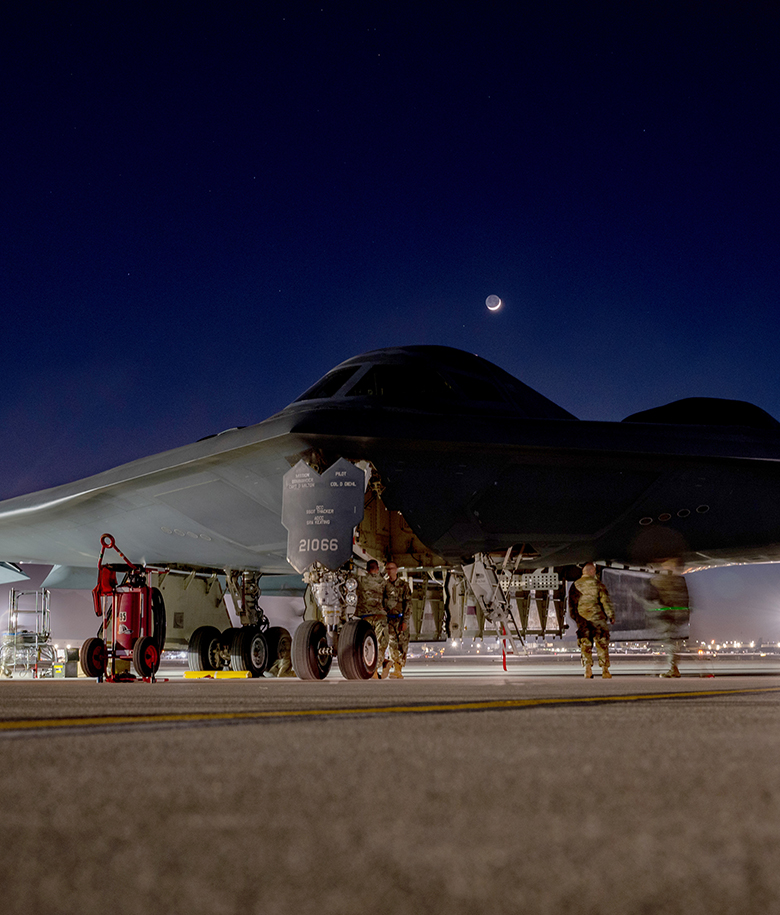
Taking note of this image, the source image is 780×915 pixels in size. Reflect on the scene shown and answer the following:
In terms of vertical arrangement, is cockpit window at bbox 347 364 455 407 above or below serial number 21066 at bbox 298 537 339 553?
above

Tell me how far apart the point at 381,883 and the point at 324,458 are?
9.97 m

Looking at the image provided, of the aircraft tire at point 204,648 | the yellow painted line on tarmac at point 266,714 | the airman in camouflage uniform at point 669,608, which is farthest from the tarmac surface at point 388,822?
the aircraft tire at point 204,648

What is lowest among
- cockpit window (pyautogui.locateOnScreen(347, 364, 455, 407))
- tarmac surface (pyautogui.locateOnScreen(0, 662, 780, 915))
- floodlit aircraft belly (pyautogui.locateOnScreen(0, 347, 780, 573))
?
tarmac surface (pyautogui.locateOnScreen(0, 662, 780, 915))

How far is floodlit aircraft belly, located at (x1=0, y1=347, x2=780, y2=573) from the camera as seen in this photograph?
36.5ft

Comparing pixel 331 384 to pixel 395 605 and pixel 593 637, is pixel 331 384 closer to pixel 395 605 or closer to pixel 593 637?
pixel 395 605

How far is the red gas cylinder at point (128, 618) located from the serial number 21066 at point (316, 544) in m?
2.61

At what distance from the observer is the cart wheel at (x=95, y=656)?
11352 millimetres

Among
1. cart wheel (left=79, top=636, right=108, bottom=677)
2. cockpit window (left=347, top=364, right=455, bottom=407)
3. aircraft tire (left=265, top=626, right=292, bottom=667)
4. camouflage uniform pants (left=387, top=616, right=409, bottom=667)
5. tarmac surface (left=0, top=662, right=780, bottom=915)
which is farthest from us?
aircraft tire (left=265, top=626, right=292, bottom=667)

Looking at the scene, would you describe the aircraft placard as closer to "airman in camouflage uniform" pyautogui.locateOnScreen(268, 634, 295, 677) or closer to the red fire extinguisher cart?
the red fire extinguisher cart

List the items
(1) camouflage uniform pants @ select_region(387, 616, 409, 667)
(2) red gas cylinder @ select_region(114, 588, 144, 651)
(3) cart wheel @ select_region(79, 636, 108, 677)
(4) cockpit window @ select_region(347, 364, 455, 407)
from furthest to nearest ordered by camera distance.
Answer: (4) cockpit window @ select_region(347, 364, 455, 407)
(1) camouflage uniform pants @ select_region(387, 616, 409, 667)
(3) cart wheel @ select_region(79, 636, 108, 677)
(2) red gas cylinder @ select_region(114, 588, 144, 651)

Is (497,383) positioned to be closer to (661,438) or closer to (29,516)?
(661,438)

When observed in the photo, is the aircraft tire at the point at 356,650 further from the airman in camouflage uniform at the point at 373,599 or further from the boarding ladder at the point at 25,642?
the boarding ladder at the point at 25,642

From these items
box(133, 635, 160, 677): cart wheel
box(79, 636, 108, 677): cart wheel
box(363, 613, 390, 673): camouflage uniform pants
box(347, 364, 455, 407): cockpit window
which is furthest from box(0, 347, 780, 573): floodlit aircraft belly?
box(133, 635, 160, 677): cart wheel

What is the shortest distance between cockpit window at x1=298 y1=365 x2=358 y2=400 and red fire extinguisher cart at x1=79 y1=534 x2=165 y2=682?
12.0 feet
